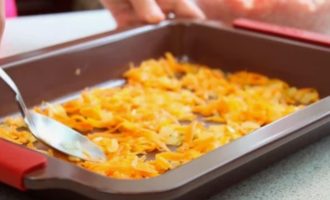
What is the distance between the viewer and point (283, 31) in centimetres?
105

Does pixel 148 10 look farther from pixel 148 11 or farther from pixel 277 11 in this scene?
pixel 277 11

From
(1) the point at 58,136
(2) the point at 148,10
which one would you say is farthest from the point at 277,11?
(1) the point at 58,136

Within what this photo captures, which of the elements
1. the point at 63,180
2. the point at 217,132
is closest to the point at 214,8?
the point at 217,132

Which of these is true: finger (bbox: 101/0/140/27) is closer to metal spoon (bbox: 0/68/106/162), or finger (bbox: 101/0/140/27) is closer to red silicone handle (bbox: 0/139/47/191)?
metal spoon (bbox: 0/68/106/162)

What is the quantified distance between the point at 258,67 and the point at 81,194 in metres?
0.56

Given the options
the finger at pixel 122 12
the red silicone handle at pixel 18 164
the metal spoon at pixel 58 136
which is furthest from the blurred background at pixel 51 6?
the red silicone handle at pixel 18 164

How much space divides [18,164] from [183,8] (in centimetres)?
65

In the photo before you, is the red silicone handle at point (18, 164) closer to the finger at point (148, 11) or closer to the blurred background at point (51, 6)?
the finger at point (148, 11)

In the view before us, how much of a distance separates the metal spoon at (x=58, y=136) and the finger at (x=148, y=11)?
0.35m

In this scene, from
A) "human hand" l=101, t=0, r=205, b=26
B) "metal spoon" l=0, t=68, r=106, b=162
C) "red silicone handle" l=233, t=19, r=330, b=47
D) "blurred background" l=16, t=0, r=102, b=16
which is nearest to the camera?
"metal spoon" l=0, t=68, r=106, b=162

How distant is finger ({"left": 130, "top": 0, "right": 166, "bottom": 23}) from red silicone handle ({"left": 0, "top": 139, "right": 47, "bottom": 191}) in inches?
21.4

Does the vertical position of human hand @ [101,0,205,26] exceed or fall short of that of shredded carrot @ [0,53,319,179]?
it exceeds it

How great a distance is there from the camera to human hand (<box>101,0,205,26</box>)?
111 cm

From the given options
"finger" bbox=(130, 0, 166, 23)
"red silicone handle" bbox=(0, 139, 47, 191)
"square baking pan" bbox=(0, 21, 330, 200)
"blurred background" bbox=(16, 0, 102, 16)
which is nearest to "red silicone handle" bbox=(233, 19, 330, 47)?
"square baking pan" bbox=(0, 21, 330, 200)
